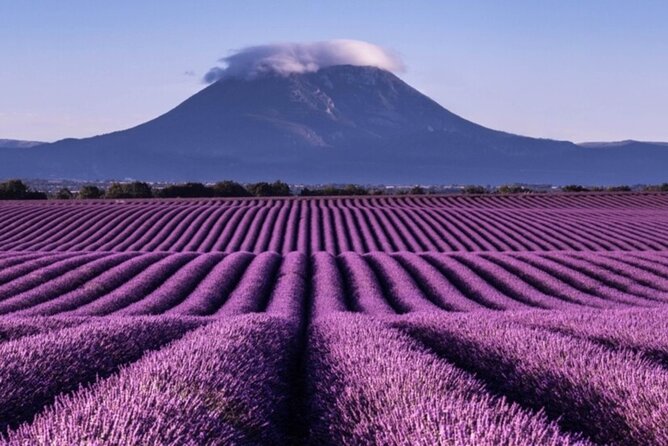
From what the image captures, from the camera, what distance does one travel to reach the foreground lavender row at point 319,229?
37.2 meters

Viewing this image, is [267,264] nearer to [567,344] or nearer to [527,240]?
[567,344]

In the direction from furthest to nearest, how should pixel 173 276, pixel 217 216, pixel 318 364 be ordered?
1. pixel 217 216
2. pixel 173 276
3. pixel 318 364

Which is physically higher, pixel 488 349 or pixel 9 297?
pixel 488 349

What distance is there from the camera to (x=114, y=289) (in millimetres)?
19797

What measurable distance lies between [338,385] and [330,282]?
1357 centimetres

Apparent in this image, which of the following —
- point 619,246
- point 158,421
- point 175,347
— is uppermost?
point 158,421

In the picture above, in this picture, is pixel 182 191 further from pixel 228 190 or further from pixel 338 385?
pixel 338 385

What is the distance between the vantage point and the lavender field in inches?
181

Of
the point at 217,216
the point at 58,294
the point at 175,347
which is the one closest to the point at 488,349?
the point at 175,347

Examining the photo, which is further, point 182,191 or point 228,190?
point 228,190

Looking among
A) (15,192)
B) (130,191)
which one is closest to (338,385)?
(15,192)

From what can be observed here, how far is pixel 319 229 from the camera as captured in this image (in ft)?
142

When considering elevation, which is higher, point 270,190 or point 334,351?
point 334,351

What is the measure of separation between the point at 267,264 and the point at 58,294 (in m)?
7.04
